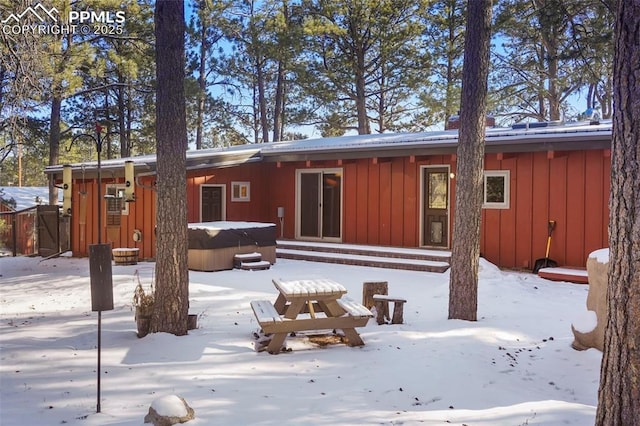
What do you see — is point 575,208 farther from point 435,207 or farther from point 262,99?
point 262,99

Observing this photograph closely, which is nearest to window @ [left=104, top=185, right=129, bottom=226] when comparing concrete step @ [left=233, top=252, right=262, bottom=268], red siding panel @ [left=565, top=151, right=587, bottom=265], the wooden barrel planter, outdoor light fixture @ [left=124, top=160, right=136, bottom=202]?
outdoor light fixture @ [left=124, top=160, right=136, bottom=202]

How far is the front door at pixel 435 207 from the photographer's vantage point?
10.9 m

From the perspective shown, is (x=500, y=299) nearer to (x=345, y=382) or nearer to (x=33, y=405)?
(x=345, y=382)

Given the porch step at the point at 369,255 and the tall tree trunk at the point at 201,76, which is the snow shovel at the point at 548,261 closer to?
the porch step at the point at 369,255

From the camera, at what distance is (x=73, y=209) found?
13133 mm

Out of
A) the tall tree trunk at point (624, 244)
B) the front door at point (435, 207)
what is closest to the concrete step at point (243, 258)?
the front door at point (435, 207)

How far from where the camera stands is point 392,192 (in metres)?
11.5

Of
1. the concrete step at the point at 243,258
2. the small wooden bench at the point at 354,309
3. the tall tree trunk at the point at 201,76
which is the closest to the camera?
the small wooden bench at the point at 354,309

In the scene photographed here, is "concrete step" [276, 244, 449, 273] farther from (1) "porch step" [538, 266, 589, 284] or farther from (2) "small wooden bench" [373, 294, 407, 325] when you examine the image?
(2) "small wooden bench" [373, 294, 407, 325]

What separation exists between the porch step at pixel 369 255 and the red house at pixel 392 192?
0.92 metres

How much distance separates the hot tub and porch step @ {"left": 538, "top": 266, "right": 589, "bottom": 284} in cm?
519

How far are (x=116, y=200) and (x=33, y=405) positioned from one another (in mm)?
9156

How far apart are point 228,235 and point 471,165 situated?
551 centimetres

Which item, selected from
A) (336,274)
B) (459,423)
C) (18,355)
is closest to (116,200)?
(336,274)
